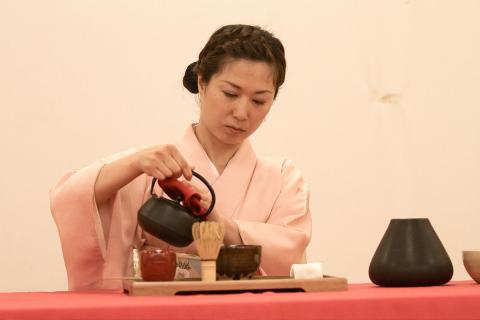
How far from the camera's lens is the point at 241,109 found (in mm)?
1786

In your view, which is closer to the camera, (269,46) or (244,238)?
(244,238)

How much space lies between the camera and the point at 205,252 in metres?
1.35

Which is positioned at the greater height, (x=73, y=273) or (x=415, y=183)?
(x=415, y=183)

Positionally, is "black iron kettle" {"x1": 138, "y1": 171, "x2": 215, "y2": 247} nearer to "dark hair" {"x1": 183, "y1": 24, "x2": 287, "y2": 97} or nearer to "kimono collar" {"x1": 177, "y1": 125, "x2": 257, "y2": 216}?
"kimono collar" {"x1": 177, "y1": 125, "x2": 257, "y2": 216}

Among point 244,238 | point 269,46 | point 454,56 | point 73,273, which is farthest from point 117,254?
point 454,56

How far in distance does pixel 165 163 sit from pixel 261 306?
46 centimetres

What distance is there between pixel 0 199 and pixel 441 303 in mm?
1684

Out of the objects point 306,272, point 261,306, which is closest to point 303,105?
point 306,272

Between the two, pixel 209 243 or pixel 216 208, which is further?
pixel 216 208

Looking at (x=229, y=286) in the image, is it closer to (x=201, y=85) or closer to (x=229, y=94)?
(x=229, y=94)

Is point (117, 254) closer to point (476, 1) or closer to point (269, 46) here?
point (269, 46)

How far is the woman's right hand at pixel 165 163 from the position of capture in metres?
1.48

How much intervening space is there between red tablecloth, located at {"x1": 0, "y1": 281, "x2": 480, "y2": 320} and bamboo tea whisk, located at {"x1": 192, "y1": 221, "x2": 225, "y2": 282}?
0.28ft

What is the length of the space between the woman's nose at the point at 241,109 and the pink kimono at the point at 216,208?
0.17m
